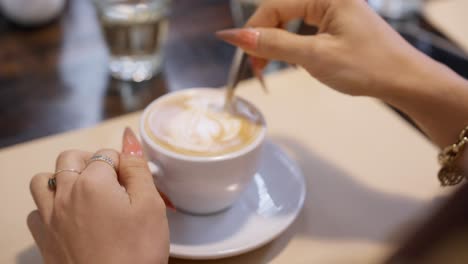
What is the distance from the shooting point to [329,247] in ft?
2.10

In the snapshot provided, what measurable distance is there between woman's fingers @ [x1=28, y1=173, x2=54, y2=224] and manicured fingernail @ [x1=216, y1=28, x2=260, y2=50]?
0.87ft

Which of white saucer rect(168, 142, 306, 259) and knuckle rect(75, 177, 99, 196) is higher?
knuckle rect(75, 177, 99, 196)

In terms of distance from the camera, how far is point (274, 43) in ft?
2.03

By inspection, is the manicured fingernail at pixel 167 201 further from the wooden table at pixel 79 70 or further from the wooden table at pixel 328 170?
the wooden table at pixel 79 70

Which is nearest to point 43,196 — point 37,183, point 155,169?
point 37,183

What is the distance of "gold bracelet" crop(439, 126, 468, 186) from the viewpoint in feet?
2.12

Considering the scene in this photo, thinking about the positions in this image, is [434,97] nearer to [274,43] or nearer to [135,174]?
[274,43]

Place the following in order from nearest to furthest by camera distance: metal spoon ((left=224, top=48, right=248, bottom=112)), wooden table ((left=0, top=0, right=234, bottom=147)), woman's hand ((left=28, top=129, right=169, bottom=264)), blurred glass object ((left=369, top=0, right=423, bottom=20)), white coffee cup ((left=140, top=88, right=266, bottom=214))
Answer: woman's hand ((left=28, top=129, right=169, bottom=264)) → white coffee cup ((left=140, top=88, right=266, bottom=214)) → metal spoon ((left=224, top=48, right=248, bottom=112)) → wooden table ((left=0, top=0, right=234, bottom=147)) → blurred glass object ((left=369, top=0, right=423, bottom=20))

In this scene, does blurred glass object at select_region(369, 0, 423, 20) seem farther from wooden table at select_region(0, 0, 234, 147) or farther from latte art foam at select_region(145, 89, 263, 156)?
latte art foam at select_region(145, 89, 263, 156)

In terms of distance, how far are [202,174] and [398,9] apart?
781mm

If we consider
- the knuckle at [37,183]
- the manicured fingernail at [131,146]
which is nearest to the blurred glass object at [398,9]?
the manicured fingernail at [131,146]

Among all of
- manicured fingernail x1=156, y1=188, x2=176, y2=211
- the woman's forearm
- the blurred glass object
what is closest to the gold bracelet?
the woman's forearm

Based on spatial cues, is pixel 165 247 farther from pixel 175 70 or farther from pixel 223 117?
pixel 175 70

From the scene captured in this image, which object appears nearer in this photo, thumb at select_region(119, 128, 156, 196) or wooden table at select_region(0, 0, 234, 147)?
thumb at select_region(119, 128, 156, 196)
